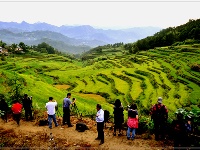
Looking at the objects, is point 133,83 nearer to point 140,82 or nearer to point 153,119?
point 140,82

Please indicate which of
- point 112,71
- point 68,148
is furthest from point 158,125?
point 112,71

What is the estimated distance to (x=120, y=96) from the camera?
170 ft

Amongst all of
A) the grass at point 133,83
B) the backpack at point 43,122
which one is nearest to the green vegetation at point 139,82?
the grass at point 133,83

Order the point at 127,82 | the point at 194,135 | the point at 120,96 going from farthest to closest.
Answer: the point at 127,82
the point at 120,96
the point at 194,135

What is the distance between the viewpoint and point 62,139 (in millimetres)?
14711

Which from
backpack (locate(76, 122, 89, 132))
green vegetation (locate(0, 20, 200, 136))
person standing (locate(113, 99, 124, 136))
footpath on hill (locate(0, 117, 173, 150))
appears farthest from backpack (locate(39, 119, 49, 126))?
green vegetation (locate(0, 20, 200, 136))

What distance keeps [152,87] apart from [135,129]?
1617 inches

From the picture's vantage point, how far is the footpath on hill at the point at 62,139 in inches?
532

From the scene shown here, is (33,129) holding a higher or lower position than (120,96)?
higher

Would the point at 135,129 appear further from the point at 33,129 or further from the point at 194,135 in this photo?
the point at 33,129

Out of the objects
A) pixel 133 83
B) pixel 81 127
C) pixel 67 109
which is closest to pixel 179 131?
pixel 81 127

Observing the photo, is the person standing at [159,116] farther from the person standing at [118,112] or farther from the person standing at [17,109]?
the person standing at [17,109]

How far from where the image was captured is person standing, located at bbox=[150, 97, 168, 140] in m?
13.2

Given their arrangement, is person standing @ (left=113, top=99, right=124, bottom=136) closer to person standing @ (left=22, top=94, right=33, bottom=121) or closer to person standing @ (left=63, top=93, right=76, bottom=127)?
person standing @ (left=63, top=93, right=76, bottom=127)
